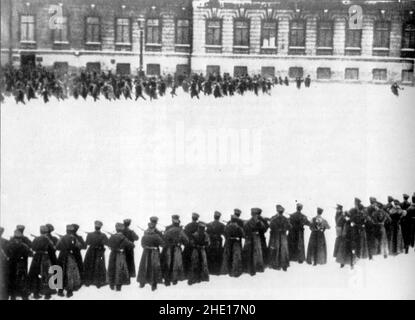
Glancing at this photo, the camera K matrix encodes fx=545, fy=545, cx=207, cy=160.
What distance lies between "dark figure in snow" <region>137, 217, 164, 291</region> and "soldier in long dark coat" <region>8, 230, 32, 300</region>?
193cm

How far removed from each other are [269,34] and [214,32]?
341cm

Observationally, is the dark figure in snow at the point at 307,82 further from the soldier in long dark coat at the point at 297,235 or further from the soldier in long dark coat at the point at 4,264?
the soldier in long dark coat at the point at 4,264

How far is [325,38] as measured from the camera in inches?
1305

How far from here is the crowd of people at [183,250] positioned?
9305 mm

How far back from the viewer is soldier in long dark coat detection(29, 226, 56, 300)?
9188 mm

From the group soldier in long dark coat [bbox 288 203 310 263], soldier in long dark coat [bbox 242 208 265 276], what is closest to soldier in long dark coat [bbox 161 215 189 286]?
soldier in long dark coat [bbox 242 208 265 276]

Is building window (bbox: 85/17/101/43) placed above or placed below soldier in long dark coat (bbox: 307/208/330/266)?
above

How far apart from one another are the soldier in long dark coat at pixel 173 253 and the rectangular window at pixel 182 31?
25.8m

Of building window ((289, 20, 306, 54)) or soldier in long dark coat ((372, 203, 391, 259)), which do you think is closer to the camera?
soldier in long dark coat ((372, 203, 391, 259))

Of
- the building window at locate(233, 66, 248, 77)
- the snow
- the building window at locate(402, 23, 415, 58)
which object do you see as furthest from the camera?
the building window at locate(233, 66, 248, 77)

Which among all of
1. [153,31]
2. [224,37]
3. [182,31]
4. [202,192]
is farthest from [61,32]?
[202,192]

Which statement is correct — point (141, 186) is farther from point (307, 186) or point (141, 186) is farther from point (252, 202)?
point (307, 186)

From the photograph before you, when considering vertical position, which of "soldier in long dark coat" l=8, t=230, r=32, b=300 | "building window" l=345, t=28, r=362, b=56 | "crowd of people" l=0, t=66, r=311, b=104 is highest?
"building window" l=345, t=28, r=362, b=56

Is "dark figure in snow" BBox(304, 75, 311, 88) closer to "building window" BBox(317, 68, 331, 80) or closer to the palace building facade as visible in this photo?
the palace building facade
